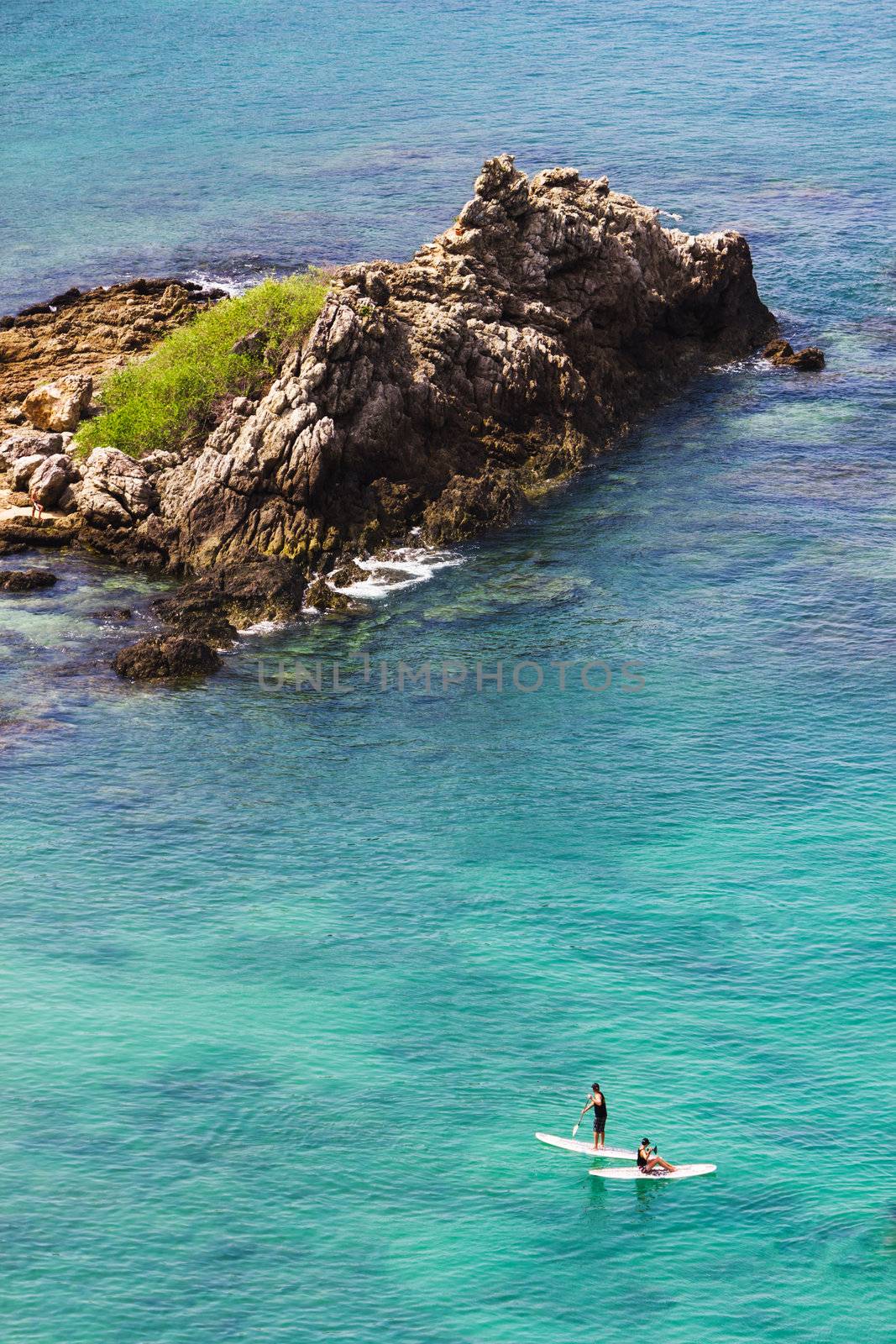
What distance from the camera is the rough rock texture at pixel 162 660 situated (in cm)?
9231

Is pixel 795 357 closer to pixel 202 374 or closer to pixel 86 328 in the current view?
pixel 202 374

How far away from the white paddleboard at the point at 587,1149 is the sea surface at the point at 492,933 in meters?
0.66

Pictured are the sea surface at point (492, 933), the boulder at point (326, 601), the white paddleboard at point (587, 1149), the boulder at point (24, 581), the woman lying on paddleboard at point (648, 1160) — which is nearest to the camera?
the sea surface at point (492, 933)

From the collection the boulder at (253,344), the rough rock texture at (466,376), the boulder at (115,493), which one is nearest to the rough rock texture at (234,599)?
the rough rock texture at (466,376)

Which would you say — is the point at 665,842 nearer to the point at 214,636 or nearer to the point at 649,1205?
the point at 649,1205

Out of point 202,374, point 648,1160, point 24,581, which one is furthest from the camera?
point 202,374

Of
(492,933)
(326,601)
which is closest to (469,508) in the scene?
(326,601)

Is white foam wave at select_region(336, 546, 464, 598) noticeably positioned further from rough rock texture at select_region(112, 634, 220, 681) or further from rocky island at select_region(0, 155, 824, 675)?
rough rock texture at select_region(112, 634, 220, 681)

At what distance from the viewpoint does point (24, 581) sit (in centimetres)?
10044

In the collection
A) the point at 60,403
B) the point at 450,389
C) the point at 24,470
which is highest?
the point at 450,389

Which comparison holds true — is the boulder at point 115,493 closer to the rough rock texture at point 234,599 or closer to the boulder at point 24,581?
the boulder at point 24,581

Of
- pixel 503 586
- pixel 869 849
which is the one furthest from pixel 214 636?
pixel 869 849

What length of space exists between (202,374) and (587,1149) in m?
66.5

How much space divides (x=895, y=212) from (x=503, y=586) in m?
81.7
